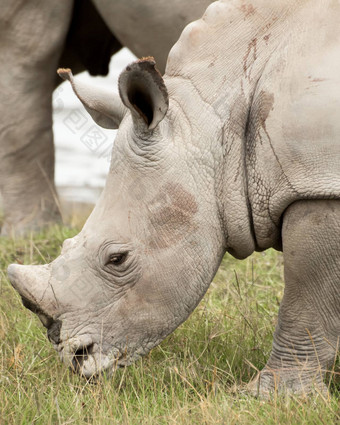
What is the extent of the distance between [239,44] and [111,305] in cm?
132

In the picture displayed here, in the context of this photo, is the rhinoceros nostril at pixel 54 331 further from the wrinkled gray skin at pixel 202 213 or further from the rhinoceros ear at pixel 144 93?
the rhinoceros ear at pixel 144 93

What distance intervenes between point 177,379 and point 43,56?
3.73 metres

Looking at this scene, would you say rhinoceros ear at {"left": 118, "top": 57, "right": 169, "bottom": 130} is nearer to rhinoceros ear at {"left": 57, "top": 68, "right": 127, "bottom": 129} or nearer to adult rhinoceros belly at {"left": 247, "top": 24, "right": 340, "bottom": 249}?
rhinoceros ear at {"left": 57, "top": 68, "right": 127, "bottom": 129}

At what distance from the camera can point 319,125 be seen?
3988 mm

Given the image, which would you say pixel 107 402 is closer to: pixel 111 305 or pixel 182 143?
pixel 111 305

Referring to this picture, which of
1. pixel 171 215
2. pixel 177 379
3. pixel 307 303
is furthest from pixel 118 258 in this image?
pixel 307 303

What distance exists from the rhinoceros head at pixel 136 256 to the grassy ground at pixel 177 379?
0.17 m

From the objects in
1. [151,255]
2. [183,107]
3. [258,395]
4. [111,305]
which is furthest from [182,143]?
[258,395]

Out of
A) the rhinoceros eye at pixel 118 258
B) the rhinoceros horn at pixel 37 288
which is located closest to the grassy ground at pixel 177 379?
the rhinoceros horn at pixel 37 288

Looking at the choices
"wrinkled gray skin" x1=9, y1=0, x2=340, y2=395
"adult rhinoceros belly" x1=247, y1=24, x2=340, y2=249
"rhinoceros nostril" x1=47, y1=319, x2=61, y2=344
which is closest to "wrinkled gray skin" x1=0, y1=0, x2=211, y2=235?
"wrinkled gray skin" x1=9, y1=0, x2=340, y2=395

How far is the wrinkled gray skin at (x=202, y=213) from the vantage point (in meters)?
4.18

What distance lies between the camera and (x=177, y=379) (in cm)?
457

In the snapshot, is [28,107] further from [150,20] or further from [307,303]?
[307,303]

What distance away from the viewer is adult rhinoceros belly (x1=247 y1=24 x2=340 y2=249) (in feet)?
13.1
